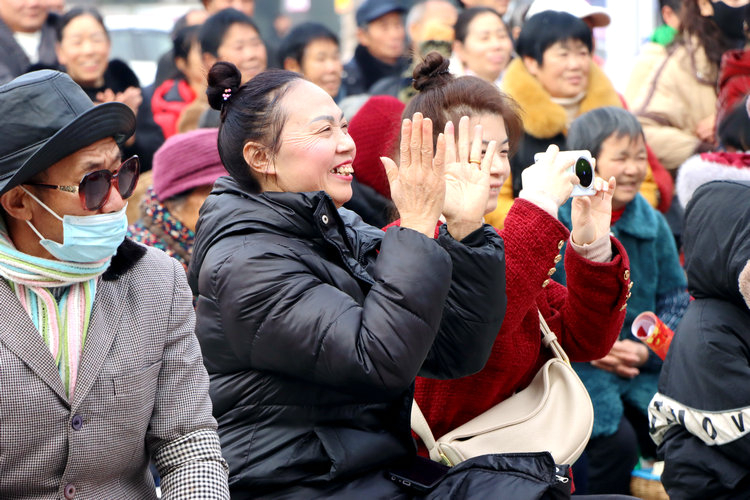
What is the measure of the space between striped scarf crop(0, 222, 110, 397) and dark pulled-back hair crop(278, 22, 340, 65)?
4.86 meters

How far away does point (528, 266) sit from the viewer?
2994 mm

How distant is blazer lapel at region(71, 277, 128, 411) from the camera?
2.33 meters

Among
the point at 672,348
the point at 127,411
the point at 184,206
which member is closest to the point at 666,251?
the point at 672,348

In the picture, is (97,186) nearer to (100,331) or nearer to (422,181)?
(100,331)

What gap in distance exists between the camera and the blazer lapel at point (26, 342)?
2.27 meters

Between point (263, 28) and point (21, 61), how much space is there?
13.2 meters

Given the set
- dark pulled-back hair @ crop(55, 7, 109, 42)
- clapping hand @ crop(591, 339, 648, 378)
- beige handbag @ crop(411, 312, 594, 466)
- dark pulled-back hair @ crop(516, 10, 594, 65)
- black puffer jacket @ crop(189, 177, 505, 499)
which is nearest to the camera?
black puffer jacket @ crop(189, 177, 505, 499)

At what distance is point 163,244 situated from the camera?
4758 millimetres

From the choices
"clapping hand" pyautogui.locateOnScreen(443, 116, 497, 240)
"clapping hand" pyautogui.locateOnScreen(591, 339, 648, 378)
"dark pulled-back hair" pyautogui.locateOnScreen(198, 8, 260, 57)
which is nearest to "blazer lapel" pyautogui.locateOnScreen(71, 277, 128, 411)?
"clapping hand" pyautogui.locateOnScreen(443, 116, 497, 240)

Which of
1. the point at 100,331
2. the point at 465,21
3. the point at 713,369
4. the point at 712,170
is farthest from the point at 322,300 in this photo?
the point at 465,21

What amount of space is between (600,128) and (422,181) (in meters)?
2.51

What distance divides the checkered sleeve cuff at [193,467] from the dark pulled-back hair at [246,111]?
2.82 ft

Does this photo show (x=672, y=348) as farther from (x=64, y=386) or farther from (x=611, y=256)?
(x=64, y=386)

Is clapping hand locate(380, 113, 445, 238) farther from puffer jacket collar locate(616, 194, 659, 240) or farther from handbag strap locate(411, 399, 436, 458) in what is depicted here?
puffer jacket collar locate(616, 194, 659, 240)
